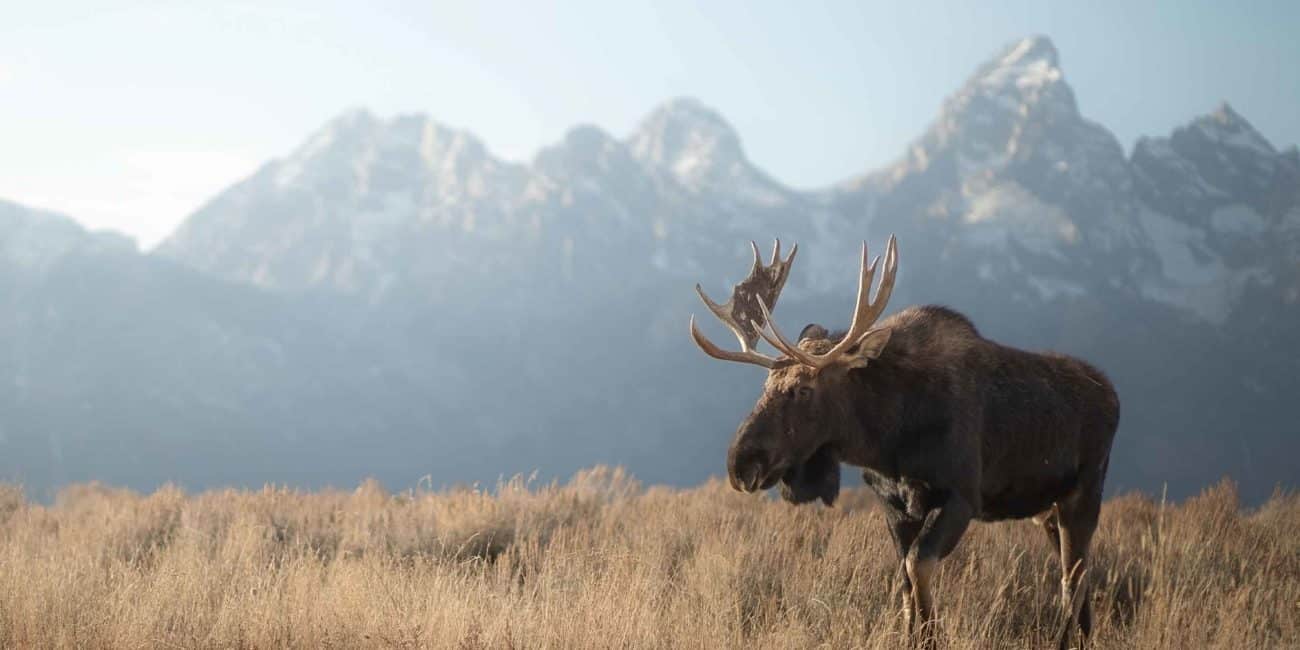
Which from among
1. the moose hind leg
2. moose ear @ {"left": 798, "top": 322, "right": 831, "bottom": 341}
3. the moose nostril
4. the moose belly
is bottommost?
the moose hind leg

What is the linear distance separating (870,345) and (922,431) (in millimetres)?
482

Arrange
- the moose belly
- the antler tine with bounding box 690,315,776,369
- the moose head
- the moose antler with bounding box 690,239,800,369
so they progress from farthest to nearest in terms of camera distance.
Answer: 1. the moose antler with bounding box 690,239,800,369
2. the moose belly
3. the antler tine with bounding box 690,315,776,369
4. the moose head

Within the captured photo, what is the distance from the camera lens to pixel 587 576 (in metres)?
5.68

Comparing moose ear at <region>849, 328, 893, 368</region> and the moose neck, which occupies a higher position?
moose ear at <region>849, 328, 893, 368</region>

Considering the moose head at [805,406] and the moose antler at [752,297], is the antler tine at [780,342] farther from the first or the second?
the moose antler at [752,297]

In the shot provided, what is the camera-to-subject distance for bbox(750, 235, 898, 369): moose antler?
15.5ft

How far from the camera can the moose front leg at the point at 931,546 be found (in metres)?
4.47

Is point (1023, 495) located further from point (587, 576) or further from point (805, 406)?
point (587, 576)

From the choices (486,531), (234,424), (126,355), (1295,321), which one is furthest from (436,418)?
(486,531)

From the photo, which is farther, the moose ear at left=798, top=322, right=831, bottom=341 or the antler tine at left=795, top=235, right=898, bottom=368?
the moose ear at left=798, top=322, right=831, bottom=341

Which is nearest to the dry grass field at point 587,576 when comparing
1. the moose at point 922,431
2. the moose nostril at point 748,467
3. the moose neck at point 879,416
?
the moose at point 922,431

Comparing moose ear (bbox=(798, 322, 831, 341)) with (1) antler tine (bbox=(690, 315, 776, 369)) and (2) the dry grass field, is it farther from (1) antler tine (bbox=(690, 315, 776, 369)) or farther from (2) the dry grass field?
(2) the dry grass field

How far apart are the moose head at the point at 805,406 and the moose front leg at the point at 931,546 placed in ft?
1.56

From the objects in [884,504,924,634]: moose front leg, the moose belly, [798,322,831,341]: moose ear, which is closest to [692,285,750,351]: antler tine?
[798,322,831,341]: moose ear
